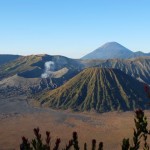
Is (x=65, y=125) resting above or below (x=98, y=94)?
below

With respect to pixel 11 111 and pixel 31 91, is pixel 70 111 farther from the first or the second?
pixel 31 91

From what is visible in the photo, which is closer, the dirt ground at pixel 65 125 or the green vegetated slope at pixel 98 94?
the dirt ground at pixel 65 125

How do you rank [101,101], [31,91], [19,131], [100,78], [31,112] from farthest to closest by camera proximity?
[31,91] < [100,78] < [101,101] < [31,112] < [19,131]

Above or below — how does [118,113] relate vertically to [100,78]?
below

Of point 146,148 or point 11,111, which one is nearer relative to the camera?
point 146,148

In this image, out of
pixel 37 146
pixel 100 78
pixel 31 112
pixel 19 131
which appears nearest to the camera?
pixel 37 146

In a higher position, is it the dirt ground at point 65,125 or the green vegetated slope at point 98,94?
the green vegetated slope at point 98,94

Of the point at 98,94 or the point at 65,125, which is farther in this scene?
the point at 98,94

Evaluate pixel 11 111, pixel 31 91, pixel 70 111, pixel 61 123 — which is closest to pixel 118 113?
pixel 70 111
